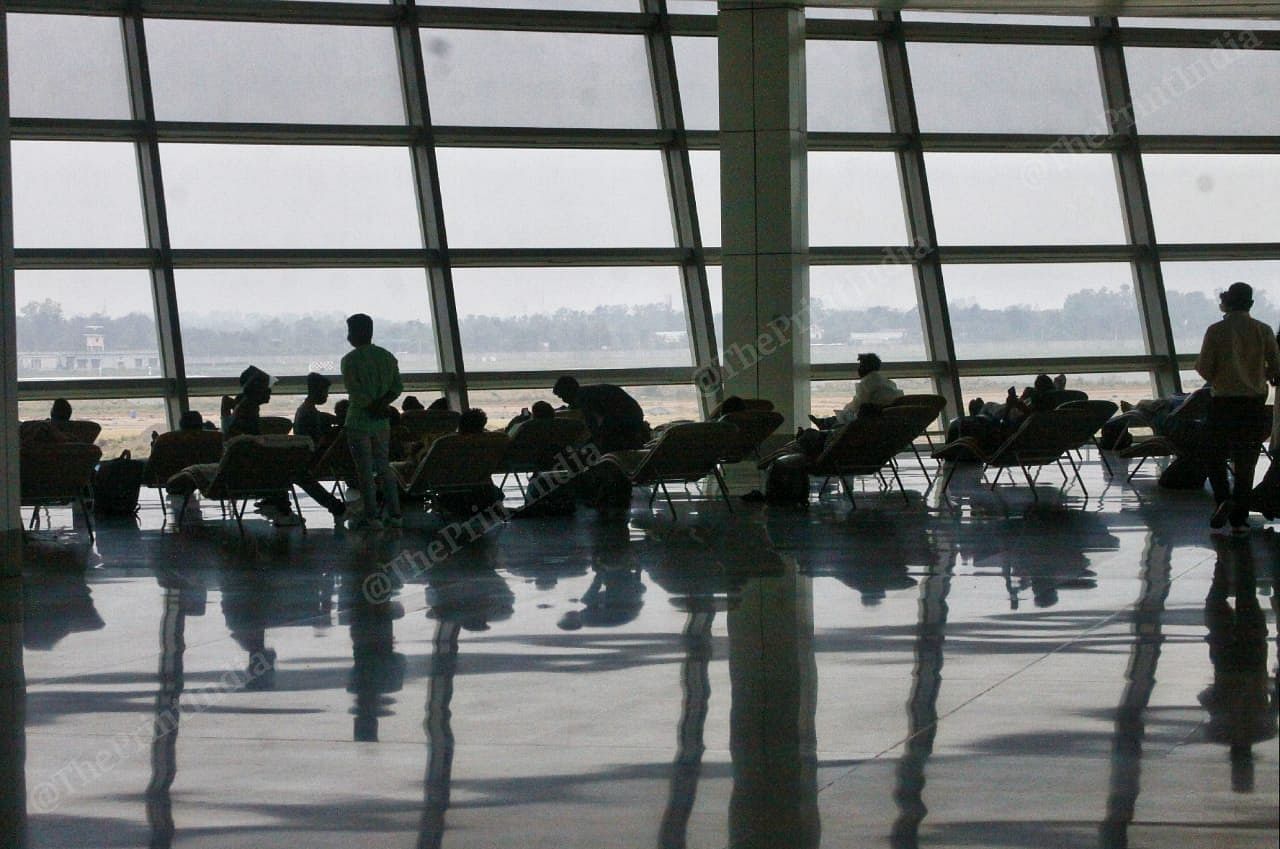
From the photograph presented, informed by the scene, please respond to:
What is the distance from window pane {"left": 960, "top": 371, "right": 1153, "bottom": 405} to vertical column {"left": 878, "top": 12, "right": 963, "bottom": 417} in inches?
18.4

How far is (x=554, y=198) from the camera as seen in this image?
16.8m

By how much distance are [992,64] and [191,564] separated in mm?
12689

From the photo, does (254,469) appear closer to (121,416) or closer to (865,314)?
(121,416)

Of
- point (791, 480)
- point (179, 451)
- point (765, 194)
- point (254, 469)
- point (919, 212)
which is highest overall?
point (919, 212)

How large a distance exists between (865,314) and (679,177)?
8.85 ft

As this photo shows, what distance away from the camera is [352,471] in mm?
11938

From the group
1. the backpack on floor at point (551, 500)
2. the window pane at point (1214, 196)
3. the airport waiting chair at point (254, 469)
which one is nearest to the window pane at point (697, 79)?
the window pane at point (1214, 196)

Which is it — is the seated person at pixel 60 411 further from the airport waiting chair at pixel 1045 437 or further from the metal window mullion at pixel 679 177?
the airport waiting chair at pixel 1045 437

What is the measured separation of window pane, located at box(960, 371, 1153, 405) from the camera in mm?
18141

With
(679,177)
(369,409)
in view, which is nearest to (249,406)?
(369,409)

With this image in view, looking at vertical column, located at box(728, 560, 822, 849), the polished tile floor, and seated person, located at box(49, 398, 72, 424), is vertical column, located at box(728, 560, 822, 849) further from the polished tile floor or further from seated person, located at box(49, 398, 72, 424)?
seated person, located at box(49, 398, 72, 424)

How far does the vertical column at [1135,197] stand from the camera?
1830 cm

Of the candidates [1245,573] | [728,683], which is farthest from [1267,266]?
[728,683]

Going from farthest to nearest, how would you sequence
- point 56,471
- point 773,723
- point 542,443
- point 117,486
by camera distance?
point 542,443, point 117,486, point 56,471, point 773,723
